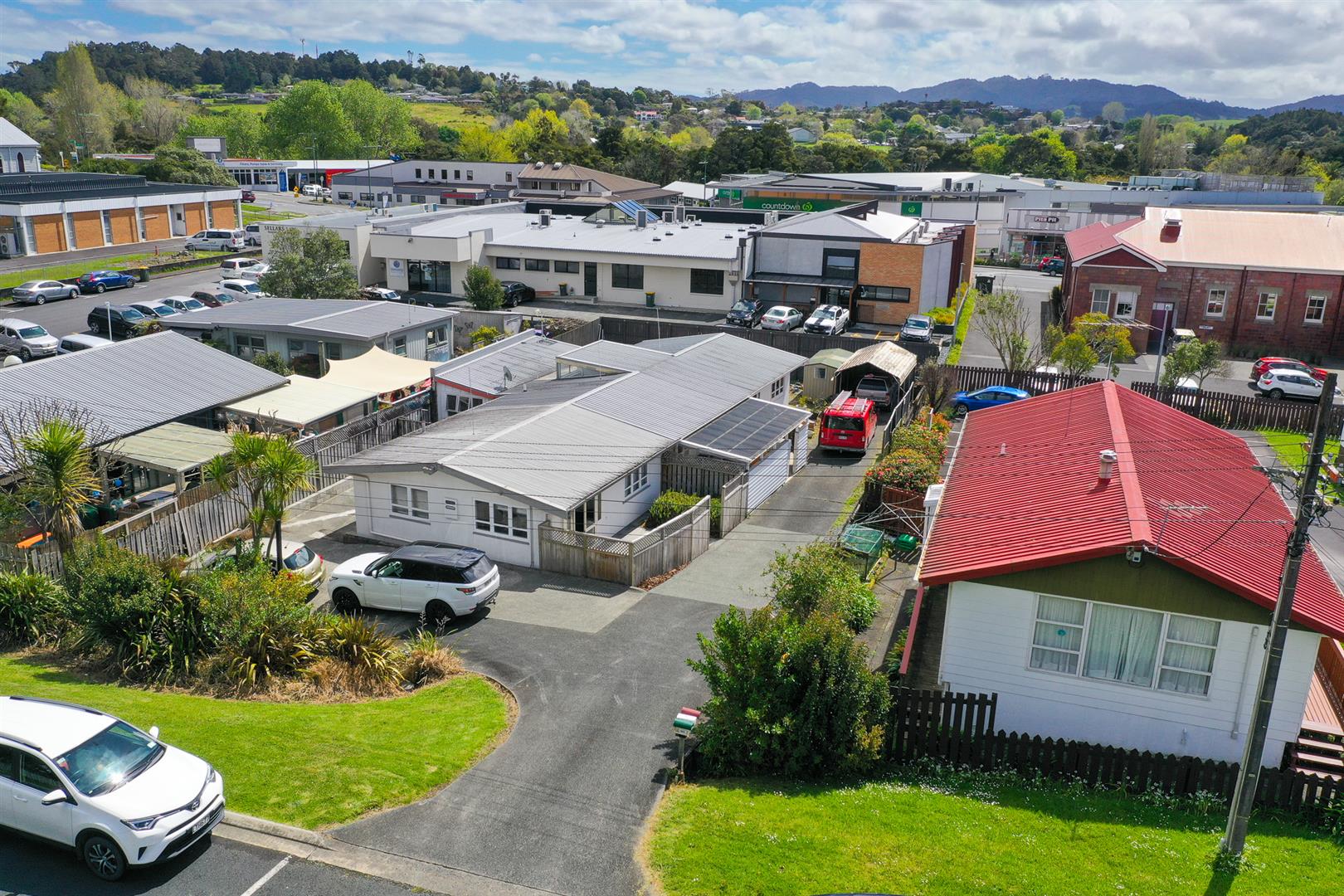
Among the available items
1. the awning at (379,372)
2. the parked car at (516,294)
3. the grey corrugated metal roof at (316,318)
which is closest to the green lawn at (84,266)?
the grey corrugated metal roof at (316,318)

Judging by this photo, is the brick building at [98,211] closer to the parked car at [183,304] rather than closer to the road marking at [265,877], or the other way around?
the parked car at [183,304]

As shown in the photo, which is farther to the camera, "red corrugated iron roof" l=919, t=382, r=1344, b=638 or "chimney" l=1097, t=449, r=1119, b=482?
"chimney" l=1097, t=449, r=1119, b=482

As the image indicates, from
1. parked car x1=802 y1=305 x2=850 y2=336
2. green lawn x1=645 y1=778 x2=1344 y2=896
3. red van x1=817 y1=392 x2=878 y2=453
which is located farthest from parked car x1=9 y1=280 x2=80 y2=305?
green lawn x1=645 y1=778 x2=1344 y2=896

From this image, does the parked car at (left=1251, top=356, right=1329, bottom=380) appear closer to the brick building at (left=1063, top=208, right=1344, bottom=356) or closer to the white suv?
the brick building at (left=1063, top=208, right=1344, bottom=356)

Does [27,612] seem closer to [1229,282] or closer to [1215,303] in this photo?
[1215,303]

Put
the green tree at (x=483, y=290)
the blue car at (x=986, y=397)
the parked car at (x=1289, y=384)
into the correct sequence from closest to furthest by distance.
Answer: the blue car at (x=986, y=397), the parked car at (x=1289, y=384), the green tree at (x=483, y=290)

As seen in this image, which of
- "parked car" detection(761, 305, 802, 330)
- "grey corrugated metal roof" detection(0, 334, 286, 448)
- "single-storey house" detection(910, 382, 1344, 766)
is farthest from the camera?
"parked car" detection(761, 305, 802, 330)
